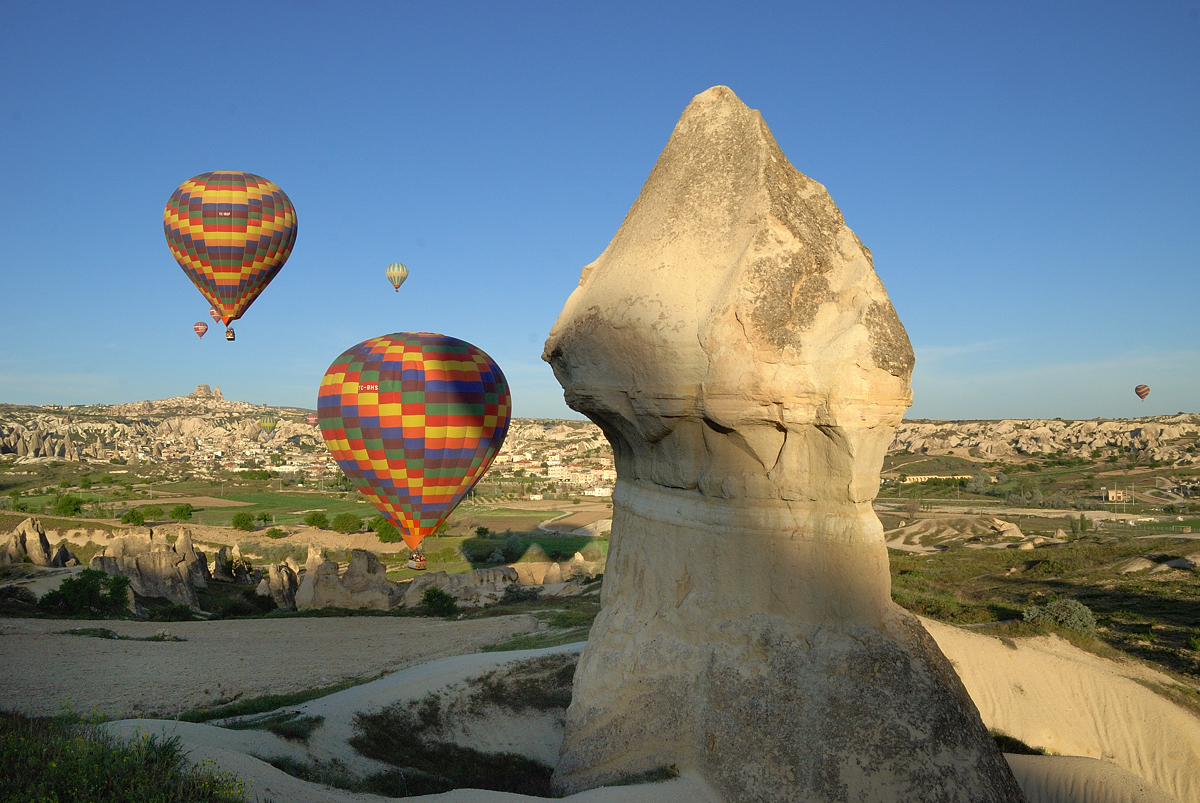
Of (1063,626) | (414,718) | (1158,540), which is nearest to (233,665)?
(414,718)

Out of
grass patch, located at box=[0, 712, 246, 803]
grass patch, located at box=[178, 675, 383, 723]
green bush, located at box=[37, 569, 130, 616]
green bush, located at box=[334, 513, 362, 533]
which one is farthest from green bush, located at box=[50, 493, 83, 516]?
grass patch, located at box=[0, 712, 246, 803]

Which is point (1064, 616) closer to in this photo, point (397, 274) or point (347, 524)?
point (397, 274)

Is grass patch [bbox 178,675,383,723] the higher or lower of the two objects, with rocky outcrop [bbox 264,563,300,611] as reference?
higher

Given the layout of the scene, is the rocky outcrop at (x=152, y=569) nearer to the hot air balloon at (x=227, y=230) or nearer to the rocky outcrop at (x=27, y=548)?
the rocky outcrop at (x=27, y=548)

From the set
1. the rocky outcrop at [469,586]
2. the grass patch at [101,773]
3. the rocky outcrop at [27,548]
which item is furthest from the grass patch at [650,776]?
A: the rocky outcrop at [27,548]

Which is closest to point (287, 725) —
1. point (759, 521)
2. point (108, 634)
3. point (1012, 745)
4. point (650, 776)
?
point (650, 776)

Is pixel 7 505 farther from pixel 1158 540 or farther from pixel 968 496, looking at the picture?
pixel 968 496

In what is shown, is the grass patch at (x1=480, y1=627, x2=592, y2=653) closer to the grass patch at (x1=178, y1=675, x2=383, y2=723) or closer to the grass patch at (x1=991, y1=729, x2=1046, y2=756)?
the grass patch at (x1=178, y1=675, x2=383, y2=723)
